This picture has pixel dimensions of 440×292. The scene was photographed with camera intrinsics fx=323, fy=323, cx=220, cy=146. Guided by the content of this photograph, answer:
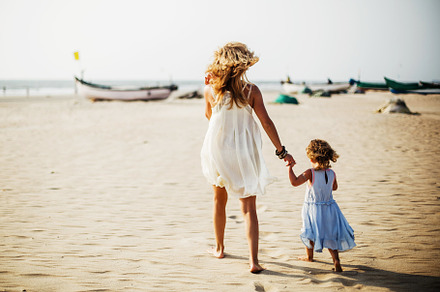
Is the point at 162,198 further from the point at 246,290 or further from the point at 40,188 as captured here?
the point at 246,290

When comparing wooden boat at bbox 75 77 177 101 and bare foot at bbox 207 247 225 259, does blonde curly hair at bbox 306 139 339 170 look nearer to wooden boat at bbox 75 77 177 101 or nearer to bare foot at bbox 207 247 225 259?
bare foot at bbox 207 247 225 259

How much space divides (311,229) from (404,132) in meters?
9.86

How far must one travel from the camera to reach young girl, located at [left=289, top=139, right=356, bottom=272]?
2.94m

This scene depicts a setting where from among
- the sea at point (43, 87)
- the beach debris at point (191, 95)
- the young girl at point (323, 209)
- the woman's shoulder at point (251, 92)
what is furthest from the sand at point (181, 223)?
the sea at point (43, 87)

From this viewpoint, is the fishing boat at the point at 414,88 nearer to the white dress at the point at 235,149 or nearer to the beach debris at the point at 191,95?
the beach debris at the point at 191,95

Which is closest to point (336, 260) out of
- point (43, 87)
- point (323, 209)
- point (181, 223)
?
point (323, 209)

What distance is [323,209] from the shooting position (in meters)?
2.99

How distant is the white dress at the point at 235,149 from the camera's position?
290 centimetres

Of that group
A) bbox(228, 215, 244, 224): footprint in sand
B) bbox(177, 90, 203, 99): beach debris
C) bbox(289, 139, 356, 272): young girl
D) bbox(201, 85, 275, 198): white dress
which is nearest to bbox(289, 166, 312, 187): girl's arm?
bbox(289, 139, 356, 272): young girl

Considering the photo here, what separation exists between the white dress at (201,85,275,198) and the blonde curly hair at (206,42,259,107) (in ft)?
0.28

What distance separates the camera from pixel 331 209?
9.79 ft

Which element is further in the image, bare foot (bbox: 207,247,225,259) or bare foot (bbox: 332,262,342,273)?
bare foot (bbox: 207,247,225,259)

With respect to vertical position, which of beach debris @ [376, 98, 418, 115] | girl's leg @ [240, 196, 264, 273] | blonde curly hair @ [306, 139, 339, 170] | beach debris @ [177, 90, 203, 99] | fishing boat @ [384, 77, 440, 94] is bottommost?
girl's leg @ [240, 196, 264, 273]

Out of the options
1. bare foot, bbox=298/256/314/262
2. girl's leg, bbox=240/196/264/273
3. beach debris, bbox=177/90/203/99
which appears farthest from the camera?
beach debris, bbox=177/90/203/99
